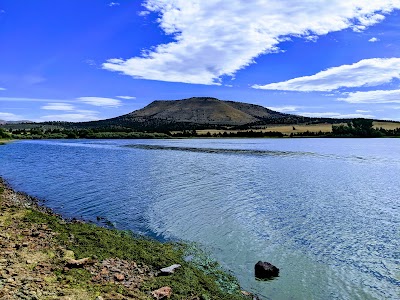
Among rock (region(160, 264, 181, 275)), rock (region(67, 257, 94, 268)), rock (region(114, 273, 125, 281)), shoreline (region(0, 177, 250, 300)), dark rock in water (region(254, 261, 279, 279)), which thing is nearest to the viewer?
shoreline (region(0, 177, 250, 300))

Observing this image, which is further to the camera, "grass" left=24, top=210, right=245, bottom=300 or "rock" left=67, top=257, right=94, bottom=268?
"rock" left=67, top=257, right=94, bottom=268

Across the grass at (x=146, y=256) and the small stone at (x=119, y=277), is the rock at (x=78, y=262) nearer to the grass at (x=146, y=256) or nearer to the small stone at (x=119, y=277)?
the grass at (x=146, y=256)

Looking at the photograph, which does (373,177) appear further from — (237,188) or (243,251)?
(243,251)

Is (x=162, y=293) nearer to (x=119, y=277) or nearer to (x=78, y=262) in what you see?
(x=119, y=277)

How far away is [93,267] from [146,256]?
2.85 metres

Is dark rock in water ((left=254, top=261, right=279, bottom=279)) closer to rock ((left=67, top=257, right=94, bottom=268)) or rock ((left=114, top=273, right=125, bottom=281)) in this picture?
rock ((left=114, top=273, right=125, bottom=281))

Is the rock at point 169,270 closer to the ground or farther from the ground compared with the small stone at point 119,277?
closer to the ground

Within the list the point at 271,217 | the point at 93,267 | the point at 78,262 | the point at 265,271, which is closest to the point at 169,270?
the point at 93,267

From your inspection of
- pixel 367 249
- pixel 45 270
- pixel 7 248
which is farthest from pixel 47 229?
pixel 367 249

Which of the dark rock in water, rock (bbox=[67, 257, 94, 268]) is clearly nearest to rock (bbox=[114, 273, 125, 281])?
rock (bbox=[67, 257, 94, 268])

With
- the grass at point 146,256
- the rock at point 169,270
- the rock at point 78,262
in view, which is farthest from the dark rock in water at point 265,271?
the rock at point 78,262

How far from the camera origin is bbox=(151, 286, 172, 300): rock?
460 inches

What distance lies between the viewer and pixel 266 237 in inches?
802

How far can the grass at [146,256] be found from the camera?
12.5m
